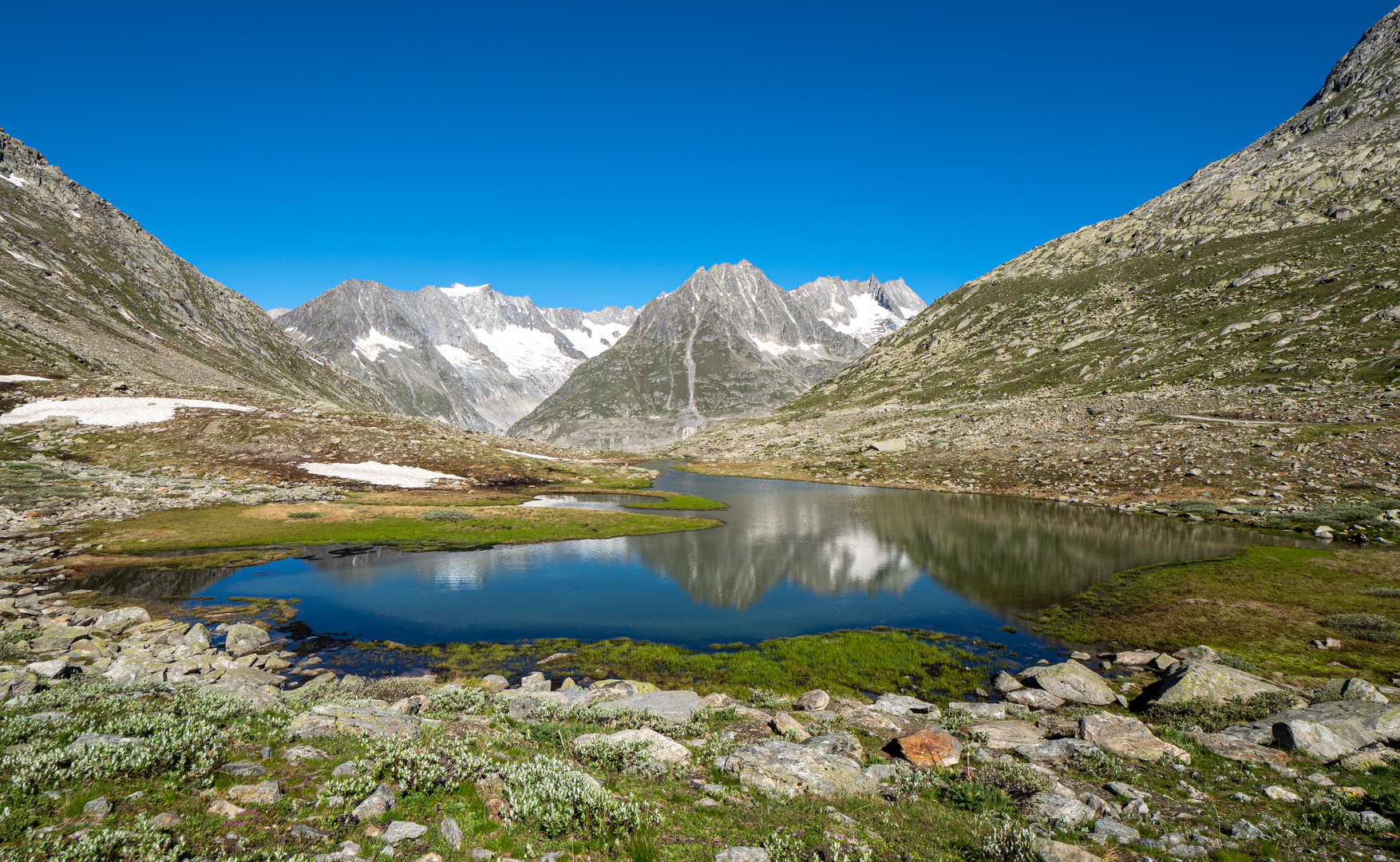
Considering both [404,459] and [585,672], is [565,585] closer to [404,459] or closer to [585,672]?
[585,672]

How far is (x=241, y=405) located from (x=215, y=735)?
363 ft

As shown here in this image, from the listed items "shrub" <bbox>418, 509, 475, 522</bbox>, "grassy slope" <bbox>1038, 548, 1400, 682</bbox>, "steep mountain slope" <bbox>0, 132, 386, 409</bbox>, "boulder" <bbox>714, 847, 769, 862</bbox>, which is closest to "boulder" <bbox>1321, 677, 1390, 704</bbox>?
"grassy slope" <bbox>1038, 548, 1400, 682</bbox>

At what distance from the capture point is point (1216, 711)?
1956cm

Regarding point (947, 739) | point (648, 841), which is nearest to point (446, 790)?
point (648, 841)

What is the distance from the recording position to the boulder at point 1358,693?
1938 cm

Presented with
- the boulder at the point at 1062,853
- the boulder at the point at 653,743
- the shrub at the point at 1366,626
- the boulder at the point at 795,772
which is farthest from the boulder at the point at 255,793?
the shrub at the point at 1366,626

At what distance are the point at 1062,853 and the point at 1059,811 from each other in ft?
7.88

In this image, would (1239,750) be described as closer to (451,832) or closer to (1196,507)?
(451,832)

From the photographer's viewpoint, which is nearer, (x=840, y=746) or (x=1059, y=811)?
(x=1059, y=811)

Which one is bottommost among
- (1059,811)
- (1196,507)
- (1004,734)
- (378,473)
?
(1004,734)

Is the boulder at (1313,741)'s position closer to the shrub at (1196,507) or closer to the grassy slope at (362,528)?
the grassy slope at (362,528)

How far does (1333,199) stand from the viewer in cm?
17200

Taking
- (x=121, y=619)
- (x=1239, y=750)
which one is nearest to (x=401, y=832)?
(x=1239, y=750)

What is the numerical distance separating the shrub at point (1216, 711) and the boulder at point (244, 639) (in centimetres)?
3896
